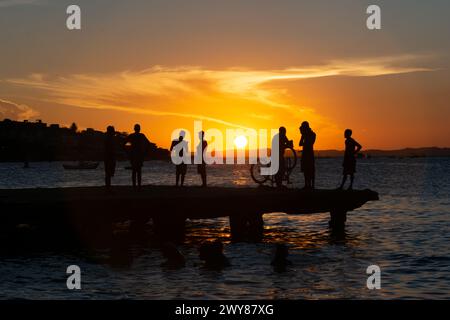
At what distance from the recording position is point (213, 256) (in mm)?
18266

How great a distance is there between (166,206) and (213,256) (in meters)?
3.39

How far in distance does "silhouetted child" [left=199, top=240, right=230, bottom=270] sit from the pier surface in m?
2.80

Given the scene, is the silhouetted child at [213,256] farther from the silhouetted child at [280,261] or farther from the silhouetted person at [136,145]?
the silhouetted person at [136,145]

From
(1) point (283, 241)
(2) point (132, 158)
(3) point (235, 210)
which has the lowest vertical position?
(1) point (283, 241)

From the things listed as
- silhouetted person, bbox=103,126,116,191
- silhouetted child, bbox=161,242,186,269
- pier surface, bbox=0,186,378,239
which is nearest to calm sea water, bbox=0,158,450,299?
silhouetted child, bbox=161,242,186,269

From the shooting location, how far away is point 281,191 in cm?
2238

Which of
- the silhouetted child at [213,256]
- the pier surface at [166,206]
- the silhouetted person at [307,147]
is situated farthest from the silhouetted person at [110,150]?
the silhouetted person at [307,147]

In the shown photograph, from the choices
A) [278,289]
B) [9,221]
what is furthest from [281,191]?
[9,221]

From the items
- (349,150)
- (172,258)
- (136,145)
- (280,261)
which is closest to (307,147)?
(349,150)

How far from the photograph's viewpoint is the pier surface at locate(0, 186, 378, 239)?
2002 cm

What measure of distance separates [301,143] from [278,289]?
22.2 feet
